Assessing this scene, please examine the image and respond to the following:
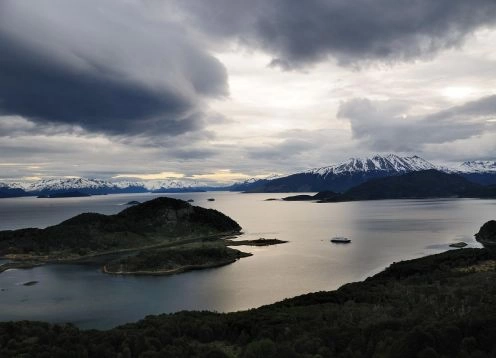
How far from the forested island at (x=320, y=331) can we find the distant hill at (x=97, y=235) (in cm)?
10406

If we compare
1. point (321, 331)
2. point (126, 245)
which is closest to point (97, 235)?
point (126, 245)

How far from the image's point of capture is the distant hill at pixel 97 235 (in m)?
151

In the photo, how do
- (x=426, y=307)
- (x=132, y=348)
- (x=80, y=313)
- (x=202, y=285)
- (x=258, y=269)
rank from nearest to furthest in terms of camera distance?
1. (x=132, y=348)
2. (x=426, y=307)
3. (x=80, y=313)
4. (x=202, y=285)
5. (x=258, y=269)

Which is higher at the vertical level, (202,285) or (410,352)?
(410,352)

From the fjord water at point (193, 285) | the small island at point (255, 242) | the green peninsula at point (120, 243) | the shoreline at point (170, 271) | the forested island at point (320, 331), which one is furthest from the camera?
the small island at point (255, 242)

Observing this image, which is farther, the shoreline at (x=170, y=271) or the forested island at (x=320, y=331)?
the shoreline at (x=170, y=271)

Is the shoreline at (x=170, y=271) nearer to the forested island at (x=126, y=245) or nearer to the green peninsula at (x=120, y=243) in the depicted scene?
the forested island at (x=126, y=245)

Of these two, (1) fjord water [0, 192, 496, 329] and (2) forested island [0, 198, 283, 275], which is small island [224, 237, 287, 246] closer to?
(2) forested island [0, 198, 283, 275]

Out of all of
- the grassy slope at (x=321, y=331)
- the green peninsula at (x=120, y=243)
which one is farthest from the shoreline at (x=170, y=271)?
the grassy slope at (x=321, y=331)

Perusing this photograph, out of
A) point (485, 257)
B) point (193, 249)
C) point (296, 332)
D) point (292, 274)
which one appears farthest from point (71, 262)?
point (485, 257)

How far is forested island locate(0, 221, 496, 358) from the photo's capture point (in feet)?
125

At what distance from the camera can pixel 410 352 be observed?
1404 inches

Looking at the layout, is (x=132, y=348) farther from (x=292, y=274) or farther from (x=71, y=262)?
(x=71, y=262)

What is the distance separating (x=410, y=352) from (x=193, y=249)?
106458 millimetres
